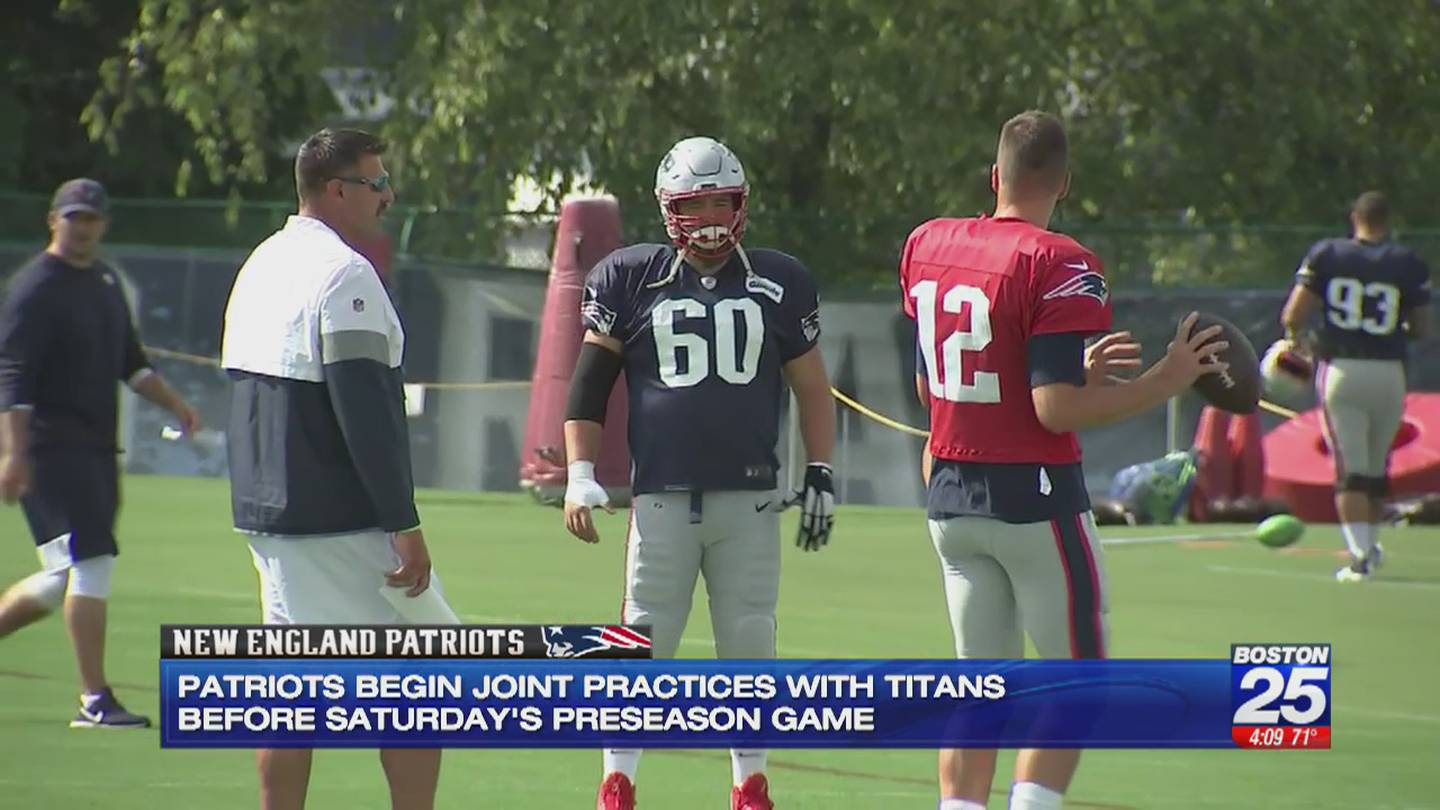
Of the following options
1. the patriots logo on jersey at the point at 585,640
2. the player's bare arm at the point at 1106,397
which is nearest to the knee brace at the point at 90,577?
the patriots logo on jersey at the point at 585,640

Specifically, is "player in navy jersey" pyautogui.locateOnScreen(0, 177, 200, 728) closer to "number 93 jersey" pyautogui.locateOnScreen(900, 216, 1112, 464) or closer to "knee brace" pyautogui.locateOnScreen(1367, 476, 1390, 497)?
"number 93 jersey" pyautogui.locateOnScreen(900, 216, 1112, 464)

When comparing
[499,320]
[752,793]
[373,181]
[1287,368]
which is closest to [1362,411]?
[1287,368]

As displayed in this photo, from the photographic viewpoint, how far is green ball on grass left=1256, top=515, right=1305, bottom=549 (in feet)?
58.3

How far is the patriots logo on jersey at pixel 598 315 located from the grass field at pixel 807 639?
183 cm

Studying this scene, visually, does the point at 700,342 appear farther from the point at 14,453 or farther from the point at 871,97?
the point at 871,97

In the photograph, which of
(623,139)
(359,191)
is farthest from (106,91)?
(359,191)

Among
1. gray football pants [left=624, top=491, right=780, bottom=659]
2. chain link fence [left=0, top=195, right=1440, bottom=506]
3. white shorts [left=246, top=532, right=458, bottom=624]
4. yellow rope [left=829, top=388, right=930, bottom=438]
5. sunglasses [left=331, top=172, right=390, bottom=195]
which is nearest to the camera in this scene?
white shorts [left=246, top=532, right=458, bottom=624]

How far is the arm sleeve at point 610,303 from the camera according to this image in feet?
26.3

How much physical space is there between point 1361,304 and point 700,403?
30.9 ft

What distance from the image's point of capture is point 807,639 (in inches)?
525

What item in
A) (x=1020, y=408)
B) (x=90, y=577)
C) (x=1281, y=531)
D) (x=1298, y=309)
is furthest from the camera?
(x=1281, y=531)

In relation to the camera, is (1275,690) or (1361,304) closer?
(1275,690)

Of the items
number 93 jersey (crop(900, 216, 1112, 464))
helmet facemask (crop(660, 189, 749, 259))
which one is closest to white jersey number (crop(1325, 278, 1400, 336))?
helmet facemask (crop(660, 189, 749, 259))

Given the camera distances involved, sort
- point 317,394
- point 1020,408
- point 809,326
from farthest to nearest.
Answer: point 809,326
point 1020,408
point 317,394
